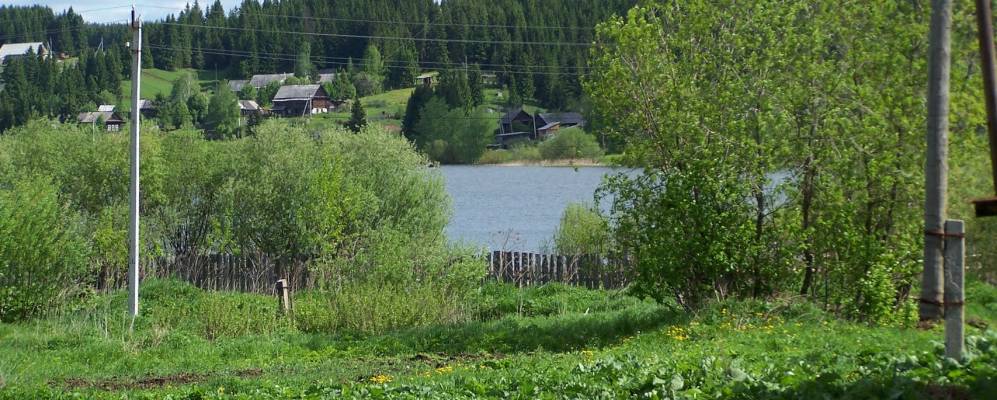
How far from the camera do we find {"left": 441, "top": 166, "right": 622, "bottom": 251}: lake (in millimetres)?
48375

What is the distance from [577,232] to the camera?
39.6 m

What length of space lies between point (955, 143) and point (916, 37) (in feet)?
6.16

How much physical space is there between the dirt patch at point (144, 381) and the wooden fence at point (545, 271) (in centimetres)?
1677

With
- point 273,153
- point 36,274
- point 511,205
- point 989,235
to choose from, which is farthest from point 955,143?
point 511,205

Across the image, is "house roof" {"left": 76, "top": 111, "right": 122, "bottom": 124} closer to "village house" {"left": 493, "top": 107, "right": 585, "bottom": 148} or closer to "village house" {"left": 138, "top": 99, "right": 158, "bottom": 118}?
"village house" {"left": 138, "top": 99, "right": 158, "bottom": 118}

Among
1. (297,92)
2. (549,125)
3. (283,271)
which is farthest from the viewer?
(297,92)

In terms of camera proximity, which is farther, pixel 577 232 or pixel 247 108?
pixel 247 108

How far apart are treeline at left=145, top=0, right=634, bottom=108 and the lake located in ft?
45.4

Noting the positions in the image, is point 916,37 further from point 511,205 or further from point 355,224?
point 511,205

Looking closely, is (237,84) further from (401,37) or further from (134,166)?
(134,166)

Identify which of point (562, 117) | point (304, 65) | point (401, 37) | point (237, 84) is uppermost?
point (401, 37)

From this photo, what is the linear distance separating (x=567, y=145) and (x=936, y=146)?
5218cm

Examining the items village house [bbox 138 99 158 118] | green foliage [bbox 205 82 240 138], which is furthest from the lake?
village house [bbox 138 99 158 118]

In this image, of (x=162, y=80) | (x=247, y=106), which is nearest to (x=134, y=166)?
(x=247, y=106)
